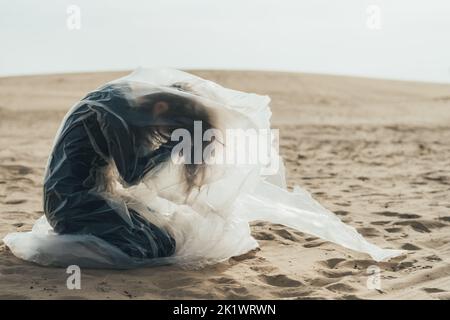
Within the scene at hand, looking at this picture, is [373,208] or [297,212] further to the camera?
[373,208]

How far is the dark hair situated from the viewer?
376 cm

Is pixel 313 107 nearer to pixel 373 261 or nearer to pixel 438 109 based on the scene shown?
pixel 438 109

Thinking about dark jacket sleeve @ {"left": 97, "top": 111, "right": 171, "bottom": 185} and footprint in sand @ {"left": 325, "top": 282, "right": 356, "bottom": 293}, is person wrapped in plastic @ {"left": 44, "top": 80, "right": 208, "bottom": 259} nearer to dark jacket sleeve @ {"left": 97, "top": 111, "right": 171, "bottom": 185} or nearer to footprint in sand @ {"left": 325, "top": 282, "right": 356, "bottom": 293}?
dark jacket sleeve @ {"left": 97, "top": 111, "right": 171, "bottom": 185}

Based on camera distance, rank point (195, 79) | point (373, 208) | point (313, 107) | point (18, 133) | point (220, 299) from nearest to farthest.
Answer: point (220, 299)
point (195, 79)
point (373, 208)
point (18, 133)
point (313, 107)

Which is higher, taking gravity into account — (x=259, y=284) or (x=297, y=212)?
(x=297, y=212)

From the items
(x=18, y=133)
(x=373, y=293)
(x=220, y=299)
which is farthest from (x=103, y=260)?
(x=18, y=133)

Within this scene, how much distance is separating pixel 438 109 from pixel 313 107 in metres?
3.06

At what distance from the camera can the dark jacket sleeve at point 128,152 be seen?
3750 mm

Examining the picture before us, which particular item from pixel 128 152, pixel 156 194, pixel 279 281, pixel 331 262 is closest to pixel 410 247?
pixel 331 262

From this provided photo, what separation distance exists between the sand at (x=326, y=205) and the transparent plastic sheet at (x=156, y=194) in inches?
4.4

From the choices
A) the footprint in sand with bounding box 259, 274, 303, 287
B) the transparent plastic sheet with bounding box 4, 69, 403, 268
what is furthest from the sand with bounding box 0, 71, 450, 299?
the transparent plastic sheet with bounding box 4, 69, 403, 268

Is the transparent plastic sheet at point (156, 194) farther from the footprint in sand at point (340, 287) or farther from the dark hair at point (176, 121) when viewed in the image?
the footprint in sand at point (340, 287)

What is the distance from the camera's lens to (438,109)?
16453mm

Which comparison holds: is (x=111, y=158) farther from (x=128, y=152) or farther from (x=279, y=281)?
(x=279, y=281)
